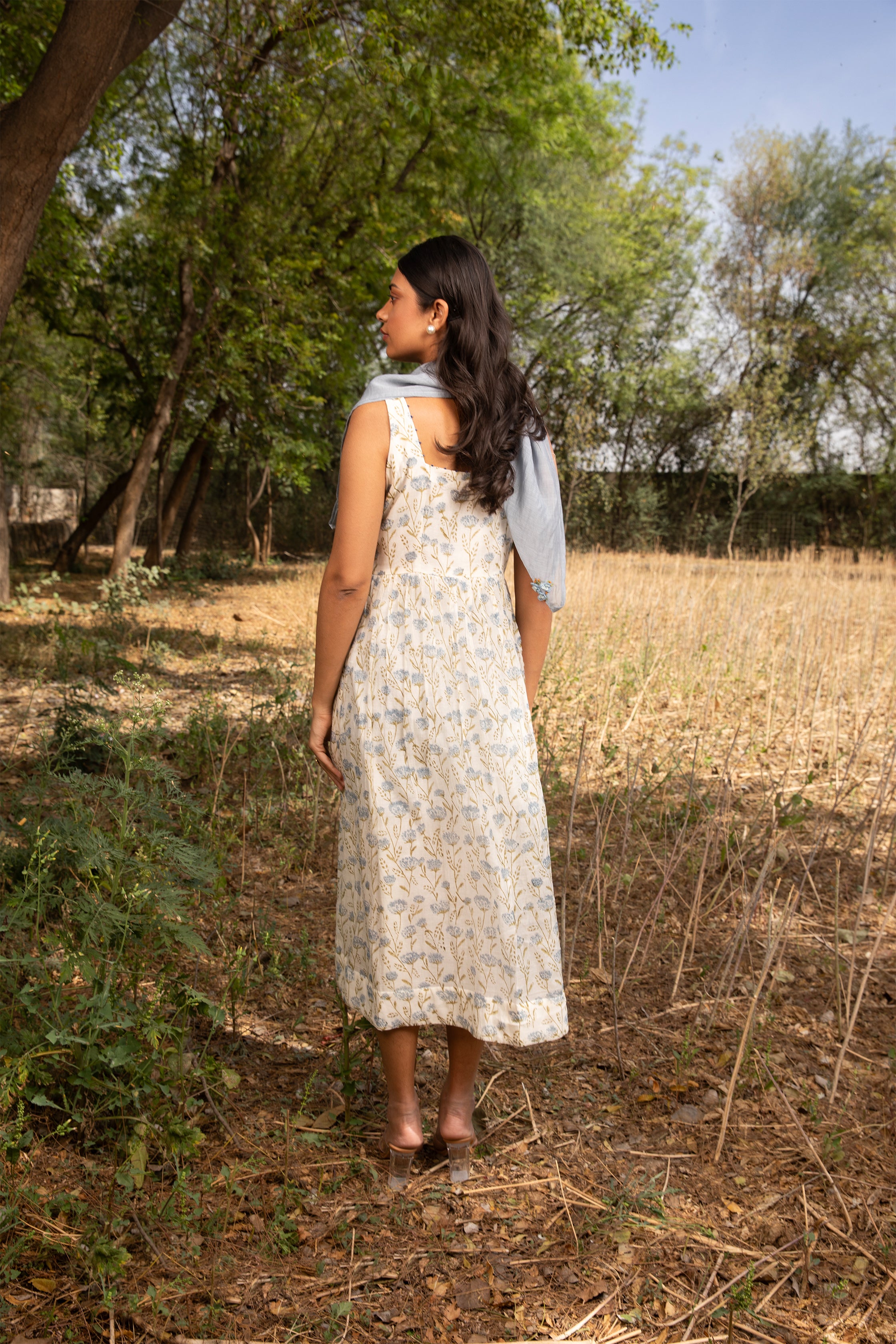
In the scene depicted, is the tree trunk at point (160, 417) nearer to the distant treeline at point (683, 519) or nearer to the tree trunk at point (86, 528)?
the tree trunk at point (86, 528)

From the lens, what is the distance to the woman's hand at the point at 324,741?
2012 mm

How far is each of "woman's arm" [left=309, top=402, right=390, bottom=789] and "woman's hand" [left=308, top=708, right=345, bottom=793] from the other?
0.06m

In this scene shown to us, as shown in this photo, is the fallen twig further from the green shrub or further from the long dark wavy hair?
the long dark wavy hair

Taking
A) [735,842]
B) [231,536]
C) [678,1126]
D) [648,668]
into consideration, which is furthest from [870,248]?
[678,1126]

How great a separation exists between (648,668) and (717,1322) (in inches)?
204

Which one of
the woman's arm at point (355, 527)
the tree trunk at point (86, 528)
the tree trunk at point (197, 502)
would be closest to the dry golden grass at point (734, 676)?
the woman's arm at point (355, 527)

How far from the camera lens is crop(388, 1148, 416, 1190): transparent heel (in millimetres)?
2021

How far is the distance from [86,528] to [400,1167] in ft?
44.5

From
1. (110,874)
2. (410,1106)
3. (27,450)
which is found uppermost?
(27,450)

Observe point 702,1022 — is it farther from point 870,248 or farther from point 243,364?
point 870,248

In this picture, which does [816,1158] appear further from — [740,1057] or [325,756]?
[325,756]

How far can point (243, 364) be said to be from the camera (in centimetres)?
1059

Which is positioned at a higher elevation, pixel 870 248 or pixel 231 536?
pixel 870 248

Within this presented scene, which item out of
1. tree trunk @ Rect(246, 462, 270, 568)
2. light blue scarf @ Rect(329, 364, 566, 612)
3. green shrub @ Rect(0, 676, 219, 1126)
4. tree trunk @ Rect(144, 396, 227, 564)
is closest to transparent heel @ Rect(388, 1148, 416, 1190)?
green shrub @ Rect(0, 676, 219, 1126)
